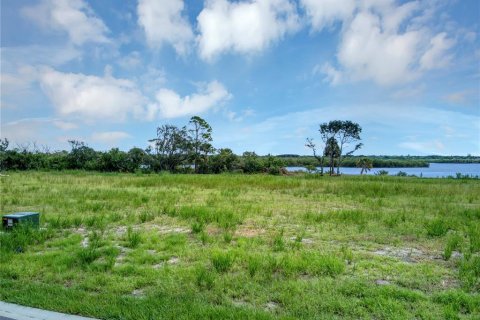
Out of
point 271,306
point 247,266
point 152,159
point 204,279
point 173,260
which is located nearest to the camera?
point 271,306

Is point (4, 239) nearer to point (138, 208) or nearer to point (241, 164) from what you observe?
point (138, 208)

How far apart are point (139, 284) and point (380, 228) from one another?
6.01 meters

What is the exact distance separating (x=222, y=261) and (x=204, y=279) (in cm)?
71

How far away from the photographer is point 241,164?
155 feet

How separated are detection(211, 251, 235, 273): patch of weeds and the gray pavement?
209cm

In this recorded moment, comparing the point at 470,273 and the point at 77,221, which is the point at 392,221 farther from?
the point at 77,221

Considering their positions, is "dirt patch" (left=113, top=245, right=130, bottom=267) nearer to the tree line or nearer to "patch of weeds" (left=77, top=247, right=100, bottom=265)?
"patch of weeds" (left=77, top=247, right=100, bottom=265)

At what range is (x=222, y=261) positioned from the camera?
5156mm

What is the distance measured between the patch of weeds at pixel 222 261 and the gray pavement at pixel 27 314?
2.09 metres

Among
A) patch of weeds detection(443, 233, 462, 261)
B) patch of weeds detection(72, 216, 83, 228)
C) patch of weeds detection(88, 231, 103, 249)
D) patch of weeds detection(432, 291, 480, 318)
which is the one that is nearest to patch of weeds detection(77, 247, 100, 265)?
patch of weeds detection(88, 231, 103, 249)

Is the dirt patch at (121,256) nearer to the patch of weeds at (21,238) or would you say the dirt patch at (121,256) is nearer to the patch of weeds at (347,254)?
the patch of weeds at (21,238)

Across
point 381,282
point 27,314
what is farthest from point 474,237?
point 27,314

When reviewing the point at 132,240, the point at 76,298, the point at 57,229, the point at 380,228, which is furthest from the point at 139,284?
the point at 380,228

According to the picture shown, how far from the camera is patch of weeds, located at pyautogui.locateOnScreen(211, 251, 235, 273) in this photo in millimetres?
5043
